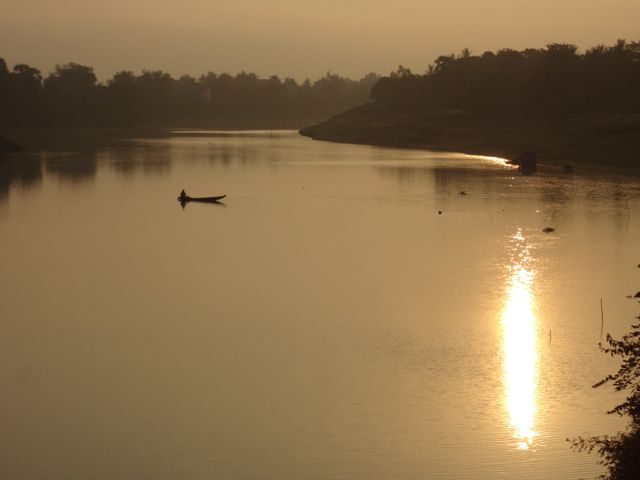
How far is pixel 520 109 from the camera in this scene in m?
111

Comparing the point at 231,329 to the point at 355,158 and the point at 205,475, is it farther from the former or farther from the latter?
the point at 355,158

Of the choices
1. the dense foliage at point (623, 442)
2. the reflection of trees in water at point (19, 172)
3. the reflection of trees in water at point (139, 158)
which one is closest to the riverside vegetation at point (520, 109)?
the reflection of trees in water at point (139, 158)

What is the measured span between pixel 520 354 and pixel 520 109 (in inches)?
3625

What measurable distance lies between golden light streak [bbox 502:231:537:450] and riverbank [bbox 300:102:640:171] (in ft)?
144

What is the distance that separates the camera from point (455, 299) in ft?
92.4

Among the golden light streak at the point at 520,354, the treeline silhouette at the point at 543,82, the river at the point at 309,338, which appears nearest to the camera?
the river at the point at 309,338

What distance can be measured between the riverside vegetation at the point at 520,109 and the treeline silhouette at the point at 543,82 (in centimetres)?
11

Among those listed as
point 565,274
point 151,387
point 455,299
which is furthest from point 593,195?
point 151,387

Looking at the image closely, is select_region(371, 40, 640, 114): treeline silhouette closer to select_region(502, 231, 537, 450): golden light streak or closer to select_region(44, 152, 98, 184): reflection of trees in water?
select_region(44, 152, 98, 184): reflection of trees in water

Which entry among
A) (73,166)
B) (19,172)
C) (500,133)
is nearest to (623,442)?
(19,172)

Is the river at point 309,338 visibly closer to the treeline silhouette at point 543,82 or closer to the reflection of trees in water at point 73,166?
the reflection of trees in water at point 73,166

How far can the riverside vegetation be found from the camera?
84562 mm

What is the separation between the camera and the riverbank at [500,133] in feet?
253

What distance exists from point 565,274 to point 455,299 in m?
5.41
